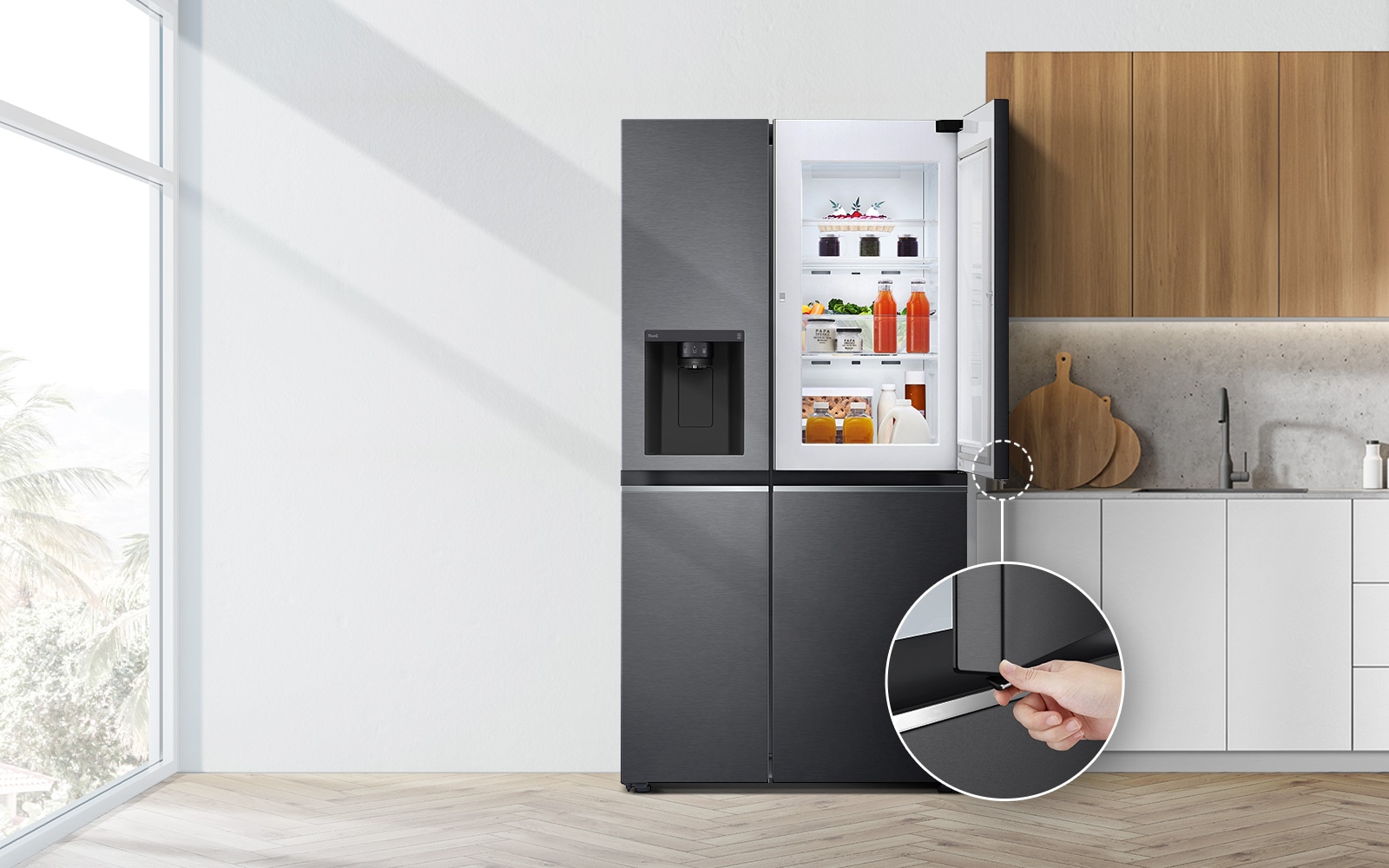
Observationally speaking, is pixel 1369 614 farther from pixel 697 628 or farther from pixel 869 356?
pixel 697 628

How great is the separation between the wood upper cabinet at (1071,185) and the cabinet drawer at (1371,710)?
53.8 inches

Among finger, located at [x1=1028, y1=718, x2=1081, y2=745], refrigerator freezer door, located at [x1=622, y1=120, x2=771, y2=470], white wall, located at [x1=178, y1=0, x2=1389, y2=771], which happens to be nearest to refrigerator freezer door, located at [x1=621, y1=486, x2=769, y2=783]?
refrigerator freezer door, located at [x1=622, y1=120, x2=771, y2=470]

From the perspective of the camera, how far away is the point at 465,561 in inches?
134

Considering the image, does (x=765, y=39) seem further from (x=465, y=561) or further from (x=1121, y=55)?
(x=465, y=561)

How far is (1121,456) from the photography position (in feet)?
11.6

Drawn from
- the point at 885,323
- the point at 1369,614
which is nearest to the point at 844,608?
the point at 885,323

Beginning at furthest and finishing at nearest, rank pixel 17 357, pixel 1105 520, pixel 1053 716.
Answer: pixel 1105 520, pixel 1053 716, pixel 17 357

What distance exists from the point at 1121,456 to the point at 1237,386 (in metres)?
0.53

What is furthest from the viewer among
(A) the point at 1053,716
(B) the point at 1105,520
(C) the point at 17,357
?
(B) the point at 1105,520

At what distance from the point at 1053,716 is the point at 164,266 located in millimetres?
3151

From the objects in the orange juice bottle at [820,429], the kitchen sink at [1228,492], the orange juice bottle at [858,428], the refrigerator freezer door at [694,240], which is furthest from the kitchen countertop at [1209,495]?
the refrigerator freezer door at [694,240]

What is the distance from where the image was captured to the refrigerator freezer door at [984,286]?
274 centimetres

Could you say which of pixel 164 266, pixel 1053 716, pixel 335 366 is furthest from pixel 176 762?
pixel 1053 716

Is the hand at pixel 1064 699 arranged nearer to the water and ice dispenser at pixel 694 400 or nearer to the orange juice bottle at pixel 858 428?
the orange juice bottle at pixel 858 428
